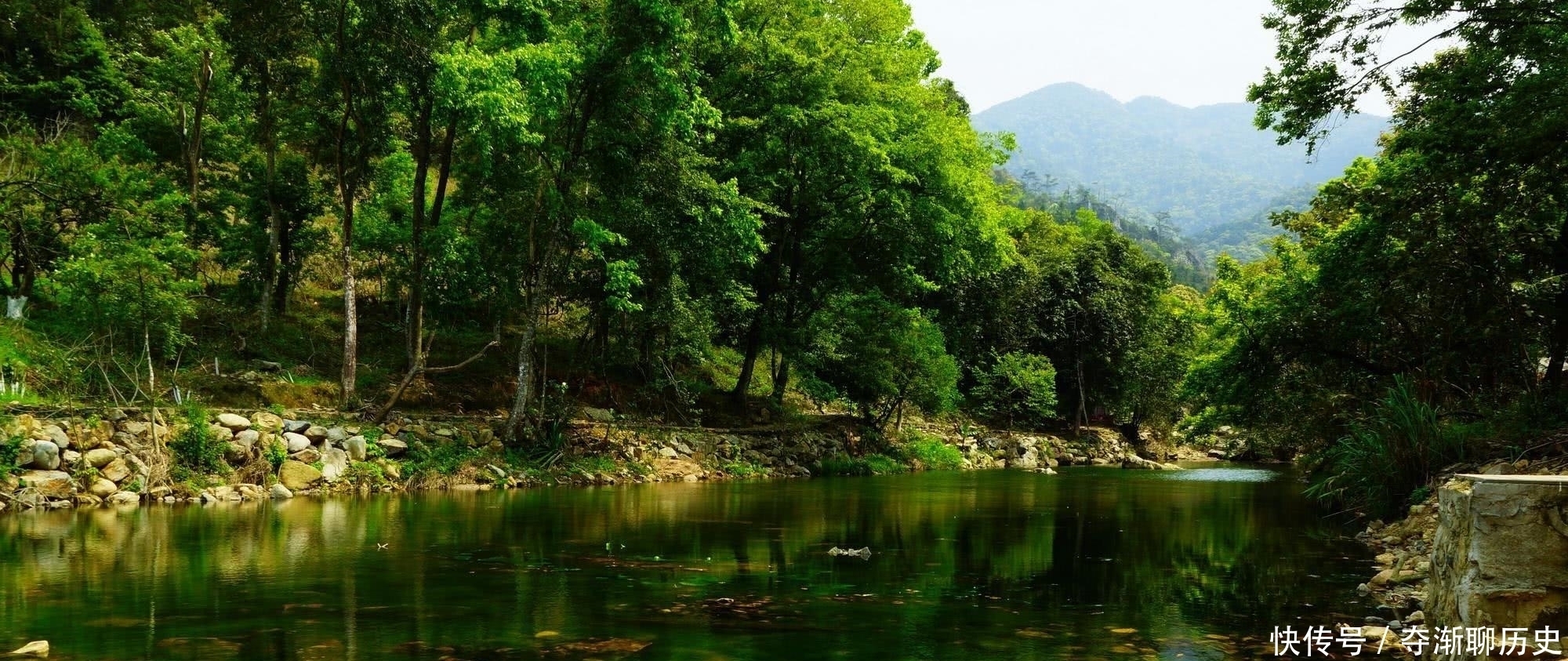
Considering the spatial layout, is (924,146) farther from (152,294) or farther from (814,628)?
(814,628)

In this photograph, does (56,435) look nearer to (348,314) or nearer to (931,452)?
(348,314)

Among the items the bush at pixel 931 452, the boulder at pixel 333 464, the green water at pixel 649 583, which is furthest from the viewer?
the bush at pixel 931 452

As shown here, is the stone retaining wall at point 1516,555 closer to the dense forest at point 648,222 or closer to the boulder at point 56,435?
the dense forest at point 648,222

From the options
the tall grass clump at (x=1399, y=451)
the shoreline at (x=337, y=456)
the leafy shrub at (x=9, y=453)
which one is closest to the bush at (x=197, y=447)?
the shoreline at (x=337, y=456)

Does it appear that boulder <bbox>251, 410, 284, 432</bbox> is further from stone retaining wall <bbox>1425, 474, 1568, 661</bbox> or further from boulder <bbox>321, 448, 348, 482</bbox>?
stone retaining wall <bbox>1425, 474, 1568, 661</bbox>

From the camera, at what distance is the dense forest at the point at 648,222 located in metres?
13.6

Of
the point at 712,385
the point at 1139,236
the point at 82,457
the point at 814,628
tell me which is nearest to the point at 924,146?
the point at 712,385

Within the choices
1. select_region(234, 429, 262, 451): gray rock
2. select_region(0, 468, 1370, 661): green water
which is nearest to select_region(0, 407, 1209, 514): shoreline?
select_region(234, 429, 262, 451): gray rock

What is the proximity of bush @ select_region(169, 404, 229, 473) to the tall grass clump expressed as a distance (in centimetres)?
1624

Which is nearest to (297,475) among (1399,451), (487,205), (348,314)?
(348,314)

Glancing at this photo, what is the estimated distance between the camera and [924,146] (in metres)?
27.2

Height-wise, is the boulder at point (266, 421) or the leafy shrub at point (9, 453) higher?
the boulder at point (266, 421)

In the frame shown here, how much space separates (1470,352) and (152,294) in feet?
68.2

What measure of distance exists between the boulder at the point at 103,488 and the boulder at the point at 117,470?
0.07 m
